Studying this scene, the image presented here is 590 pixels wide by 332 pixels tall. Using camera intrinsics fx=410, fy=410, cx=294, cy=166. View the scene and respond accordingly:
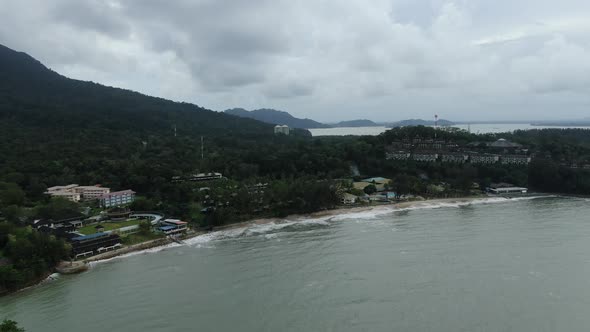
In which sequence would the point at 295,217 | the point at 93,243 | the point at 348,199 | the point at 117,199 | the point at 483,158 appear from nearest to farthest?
1. the point at 93,243
2. the point at 295,217
3. the point at 117,199
4. the point at 348,199
5. the point at 483,158

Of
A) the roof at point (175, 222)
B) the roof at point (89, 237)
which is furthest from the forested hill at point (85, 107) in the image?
the roof at point (89, 237)

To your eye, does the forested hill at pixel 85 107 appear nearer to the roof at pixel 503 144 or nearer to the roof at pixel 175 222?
the roof at pixel 175 222

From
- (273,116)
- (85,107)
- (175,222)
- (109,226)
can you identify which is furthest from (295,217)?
(273,116)

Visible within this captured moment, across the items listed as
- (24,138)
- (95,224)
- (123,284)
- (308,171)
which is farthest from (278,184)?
(24,138)

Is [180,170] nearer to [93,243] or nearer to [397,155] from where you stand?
[93,243]

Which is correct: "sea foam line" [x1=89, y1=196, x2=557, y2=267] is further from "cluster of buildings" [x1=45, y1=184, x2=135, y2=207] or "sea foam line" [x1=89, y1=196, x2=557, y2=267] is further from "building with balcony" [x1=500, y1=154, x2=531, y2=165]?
"building with balcony" [x1=500, y1=154, x2=531, y2=165]

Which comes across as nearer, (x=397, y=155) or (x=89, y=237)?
(x=89, y=237)
